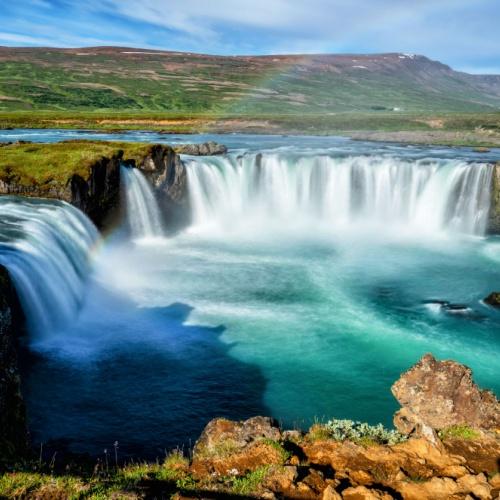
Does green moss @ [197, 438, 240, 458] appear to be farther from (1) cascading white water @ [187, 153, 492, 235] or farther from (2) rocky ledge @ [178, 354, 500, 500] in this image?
(1) cascading white water @ [187, 153, 492, 235]

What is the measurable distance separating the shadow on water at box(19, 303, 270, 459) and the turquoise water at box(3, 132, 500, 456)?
0.07 metres

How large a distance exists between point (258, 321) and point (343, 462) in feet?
45.9

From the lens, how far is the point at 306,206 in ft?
157

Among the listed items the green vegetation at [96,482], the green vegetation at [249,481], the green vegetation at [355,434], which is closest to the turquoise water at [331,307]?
the green vegetation at [355,434]

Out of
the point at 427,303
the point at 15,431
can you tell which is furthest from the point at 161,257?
the point at 15,431

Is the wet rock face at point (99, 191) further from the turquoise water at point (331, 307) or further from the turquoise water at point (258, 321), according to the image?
the turquoise water at point (331, 307)

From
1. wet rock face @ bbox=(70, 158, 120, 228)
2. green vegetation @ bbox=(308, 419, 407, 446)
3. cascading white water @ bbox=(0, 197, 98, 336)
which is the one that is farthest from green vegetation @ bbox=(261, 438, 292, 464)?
wet rock face @ bbox=(70, 158, 120, 228)

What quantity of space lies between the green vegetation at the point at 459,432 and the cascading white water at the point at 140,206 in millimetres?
29154

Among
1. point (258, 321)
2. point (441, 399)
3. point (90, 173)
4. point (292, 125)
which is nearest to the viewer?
point (441, 399)

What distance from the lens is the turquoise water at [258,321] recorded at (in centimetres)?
1684

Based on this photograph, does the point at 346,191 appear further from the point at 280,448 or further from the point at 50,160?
the point at 280,448

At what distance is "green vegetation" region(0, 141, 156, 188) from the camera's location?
98.4 feet

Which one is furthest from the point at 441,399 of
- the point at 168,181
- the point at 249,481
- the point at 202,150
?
the point at 202,150

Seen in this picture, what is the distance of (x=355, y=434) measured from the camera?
11227 mm
